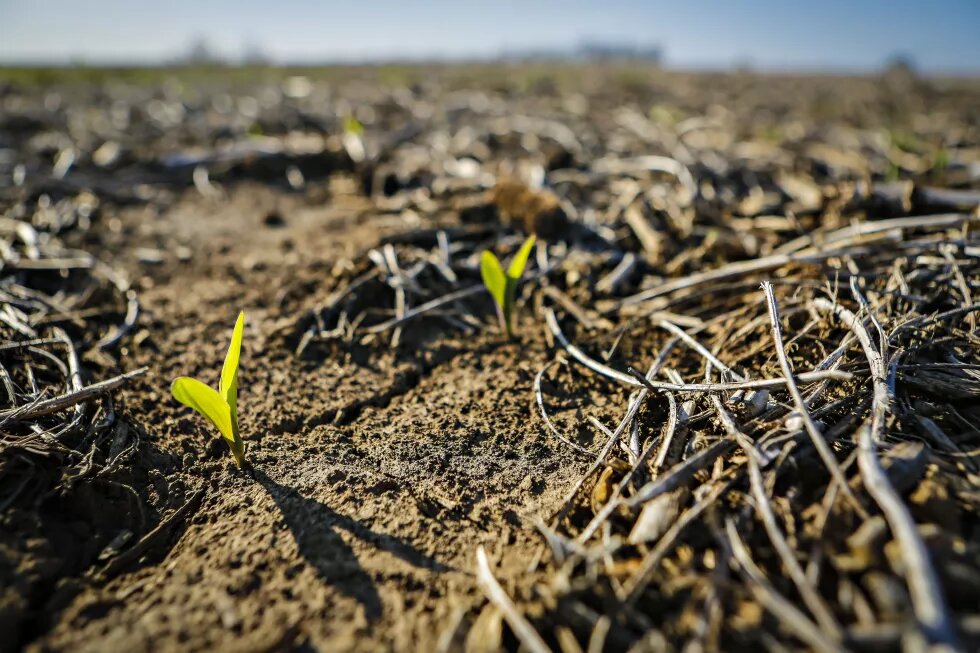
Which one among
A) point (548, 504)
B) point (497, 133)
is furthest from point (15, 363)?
point (497, 133)

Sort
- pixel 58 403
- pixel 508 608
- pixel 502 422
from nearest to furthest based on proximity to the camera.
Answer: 1. pixel 508 608
2. pixel 58 403
3. pixel 502 422

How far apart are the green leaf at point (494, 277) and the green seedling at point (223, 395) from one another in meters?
0.77

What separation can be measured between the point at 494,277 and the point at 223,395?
894 mm

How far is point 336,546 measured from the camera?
3.71ft

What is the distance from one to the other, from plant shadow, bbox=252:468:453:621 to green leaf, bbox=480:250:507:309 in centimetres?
87

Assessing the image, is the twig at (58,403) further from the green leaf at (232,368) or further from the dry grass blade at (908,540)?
the dry grass blade at (908,540)

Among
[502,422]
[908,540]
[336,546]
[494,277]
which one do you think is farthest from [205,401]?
[908,540]

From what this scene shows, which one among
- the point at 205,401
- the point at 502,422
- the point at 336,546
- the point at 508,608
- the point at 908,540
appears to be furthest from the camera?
the point at 502,422

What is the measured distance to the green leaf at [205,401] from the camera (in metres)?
1.19

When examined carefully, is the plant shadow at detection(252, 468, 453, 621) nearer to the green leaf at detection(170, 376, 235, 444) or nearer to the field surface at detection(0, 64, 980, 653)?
the field surface at detection(0, 64, 980, 653)

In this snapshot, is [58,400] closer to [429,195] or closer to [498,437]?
[498,437]

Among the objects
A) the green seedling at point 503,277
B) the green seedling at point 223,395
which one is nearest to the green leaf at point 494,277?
the green seedling at point 503,277

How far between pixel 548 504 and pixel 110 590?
933 millimetres

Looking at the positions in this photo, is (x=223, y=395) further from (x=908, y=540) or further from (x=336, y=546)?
(x=908, y=540)
